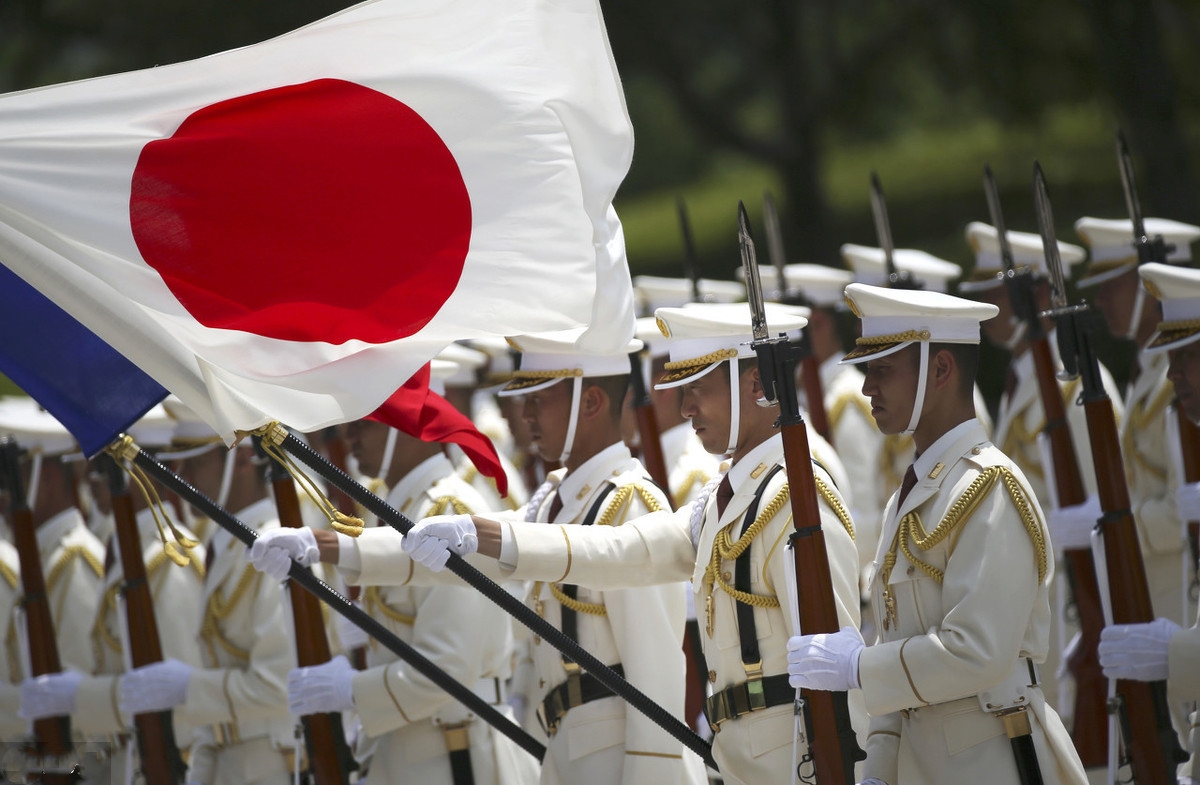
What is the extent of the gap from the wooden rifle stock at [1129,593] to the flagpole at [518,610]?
1.46 meters

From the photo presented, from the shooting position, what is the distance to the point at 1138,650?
517 cm

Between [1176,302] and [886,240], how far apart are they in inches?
134

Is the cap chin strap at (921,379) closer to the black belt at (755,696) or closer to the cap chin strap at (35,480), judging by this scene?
the black belt at (755,696)

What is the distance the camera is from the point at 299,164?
5.21 metres

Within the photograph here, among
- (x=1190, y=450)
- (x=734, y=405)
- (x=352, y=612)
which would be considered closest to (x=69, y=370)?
(x=352, y=612)

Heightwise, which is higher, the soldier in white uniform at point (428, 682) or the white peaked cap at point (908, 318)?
the white peaked cap at point (908, 318)

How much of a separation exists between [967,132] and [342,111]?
20.5 m

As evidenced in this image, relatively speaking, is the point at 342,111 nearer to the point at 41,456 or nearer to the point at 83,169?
the point at 83,169

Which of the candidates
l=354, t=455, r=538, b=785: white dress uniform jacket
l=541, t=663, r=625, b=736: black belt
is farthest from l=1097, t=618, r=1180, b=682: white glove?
l=354, t=455, r=538, b=785: white dress uniform jacket

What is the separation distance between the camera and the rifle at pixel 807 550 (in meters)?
4.55

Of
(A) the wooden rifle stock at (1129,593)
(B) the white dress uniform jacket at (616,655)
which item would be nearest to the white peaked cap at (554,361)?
(B) the white dress uniform jacket at (616,655)

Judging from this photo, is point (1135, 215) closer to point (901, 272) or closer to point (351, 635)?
point (901, 272)

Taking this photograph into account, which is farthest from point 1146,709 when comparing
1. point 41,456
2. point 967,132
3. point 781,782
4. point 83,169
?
point 967,132

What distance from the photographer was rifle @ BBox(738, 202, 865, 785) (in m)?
4.55
